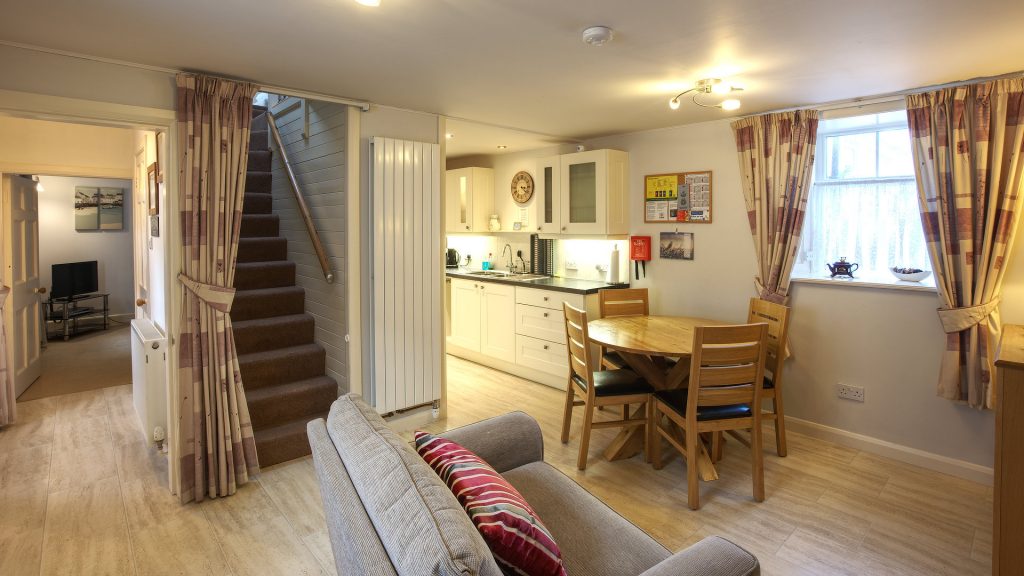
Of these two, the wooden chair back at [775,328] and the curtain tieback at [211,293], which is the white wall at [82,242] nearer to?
the curtain tieback at [211,293]

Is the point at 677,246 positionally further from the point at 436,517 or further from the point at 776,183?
the point at 436,517

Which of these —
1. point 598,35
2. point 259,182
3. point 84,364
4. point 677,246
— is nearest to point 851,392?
point 677,246

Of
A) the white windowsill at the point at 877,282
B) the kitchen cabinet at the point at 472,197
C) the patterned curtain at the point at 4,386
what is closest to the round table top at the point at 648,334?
the white windowsill at the point at 877,282

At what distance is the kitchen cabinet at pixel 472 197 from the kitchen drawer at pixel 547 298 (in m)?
1.16

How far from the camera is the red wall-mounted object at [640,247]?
4.64m

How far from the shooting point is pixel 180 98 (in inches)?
109

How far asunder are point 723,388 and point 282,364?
9.34 feet

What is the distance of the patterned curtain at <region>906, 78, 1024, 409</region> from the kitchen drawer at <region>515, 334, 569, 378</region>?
2658 millimetres

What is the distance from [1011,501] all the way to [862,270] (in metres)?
1.93

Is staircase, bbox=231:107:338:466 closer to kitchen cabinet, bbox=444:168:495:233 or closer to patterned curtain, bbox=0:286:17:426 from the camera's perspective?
patterned curtain, bbox=0:286:17:426

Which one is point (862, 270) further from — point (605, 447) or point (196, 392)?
point (196, 392)

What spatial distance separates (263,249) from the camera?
4.32m

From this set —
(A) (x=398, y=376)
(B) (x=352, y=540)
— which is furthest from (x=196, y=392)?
(B) (x=352, y=540)

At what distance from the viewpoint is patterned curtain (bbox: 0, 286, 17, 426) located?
3.85 m
